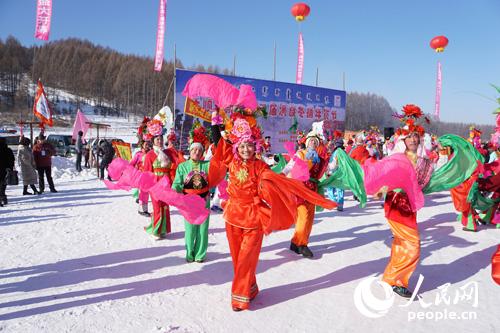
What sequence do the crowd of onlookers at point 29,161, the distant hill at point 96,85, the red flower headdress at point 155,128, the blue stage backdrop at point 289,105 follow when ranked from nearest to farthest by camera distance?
1. the red flower headdress at point 155,128
2. the crowd of onlookers at point 29,161
3. the blue stage backdrop at point 289,105
4. the distant hill at point 96,85

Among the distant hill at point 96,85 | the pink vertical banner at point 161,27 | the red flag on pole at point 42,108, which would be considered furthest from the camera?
the distant hill at point 96,85

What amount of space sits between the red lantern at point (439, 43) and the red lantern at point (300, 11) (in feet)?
21.5

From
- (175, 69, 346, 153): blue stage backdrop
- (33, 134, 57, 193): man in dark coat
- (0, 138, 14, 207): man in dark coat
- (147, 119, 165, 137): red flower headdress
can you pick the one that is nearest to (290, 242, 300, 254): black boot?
(147, 119, 165, 137): red flower headdress

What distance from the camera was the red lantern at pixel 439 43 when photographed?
54.3 feet

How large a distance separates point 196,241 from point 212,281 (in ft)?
2.42

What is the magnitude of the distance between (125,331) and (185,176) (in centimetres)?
190

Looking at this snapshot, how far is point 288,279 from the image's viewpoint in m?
3.97

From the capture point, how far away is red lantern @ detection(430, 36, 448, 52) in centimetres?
1655

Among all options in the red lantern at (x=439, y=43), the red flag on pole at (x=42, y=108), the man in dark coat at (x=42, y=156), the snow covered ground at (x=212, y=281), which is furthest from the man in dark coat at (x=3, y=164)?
the red lantern at (x=439, y=43)

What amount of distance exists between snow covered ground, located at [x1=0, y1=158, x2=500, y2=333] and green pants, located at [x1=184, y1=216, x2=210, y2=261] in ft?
0.46

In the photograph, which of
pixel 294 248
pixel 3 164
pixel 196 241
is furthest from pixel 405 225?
pixel 3 164

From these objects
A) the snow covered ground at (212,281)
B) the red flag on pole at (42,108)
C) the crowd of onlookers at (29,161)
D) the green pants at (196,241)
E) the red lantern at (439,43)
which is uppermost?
the red lantern at (439,43)

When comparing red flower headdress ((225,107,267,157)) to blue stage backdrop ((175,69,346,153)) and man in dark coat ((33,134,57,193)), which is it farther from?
blue stage backdrop ((175,69,346,153))

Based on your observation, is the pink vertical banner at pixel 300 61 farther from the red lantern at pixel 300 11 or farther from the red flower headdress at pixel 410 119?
Result: the red flower headdress at pixel 410 119
